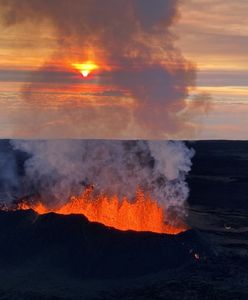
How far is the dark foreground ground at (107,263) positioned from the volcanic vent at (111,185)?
18.8 feet

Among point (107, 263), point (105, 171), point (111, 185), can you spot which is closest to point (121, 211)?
point (111, 185)

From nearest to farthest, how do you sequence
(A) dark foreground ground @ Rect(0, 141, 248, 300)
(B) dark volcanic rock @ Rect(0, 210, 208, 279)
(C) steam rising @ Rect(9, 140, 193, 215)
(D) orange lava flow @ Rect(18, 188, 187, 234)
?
(A) dark foreground ground @ Rect(0, 141, 248, 300) → (B) dark volcanic rock @ Rect(0, 210, 208, 279) → (D) orange lava flow @ Rect(18, 188, 187, 234) → (C) steam rising @ Rect(9, 140, 193, 215)

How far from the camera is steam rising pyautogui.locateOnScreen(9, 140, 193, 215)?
59.0 metres

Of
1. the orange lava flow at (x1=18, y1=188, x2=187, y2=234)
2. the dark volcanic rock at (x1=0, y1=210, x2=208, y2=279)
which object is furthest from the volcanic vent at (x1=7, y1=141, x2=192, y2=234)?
the dark volcanic rock at (x1=0, y1=210, x2=208, y2=279)

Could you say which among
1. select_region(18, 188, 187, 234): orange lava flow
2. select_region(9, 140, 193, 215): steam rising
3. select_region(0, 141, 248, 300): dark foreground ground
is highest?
select_region(9, 140, 193, 215): steam rising

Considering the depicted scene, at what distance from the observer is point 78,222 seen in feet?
163

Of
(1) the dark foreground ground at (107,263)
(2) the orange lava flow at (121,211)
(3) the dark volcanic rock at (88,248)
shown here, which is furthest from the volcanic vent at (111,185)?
(3) the dark volcanic rock at (88,248)

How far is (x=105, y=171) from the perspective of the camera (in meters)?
68.7

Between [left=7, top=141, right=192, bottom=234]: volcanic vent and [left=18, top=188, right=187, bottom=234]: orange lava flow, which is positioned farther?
[left=7, top=141, right=192, bottom=234]: volcanic vent

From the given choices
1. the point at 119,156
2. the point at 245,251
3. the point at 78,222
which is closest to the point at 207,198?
the point at 119,156

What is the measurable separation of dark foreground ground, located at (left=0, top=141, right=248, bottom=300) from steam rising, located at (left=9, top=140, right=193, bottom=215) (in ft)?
26.4

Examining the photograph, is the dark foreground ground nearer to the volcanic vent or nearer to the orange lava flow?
the orange lava flow

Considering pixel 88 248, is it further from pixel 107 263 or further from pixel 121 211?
pixel 121 211

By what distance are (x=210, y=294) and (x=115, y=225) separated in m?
15.5
